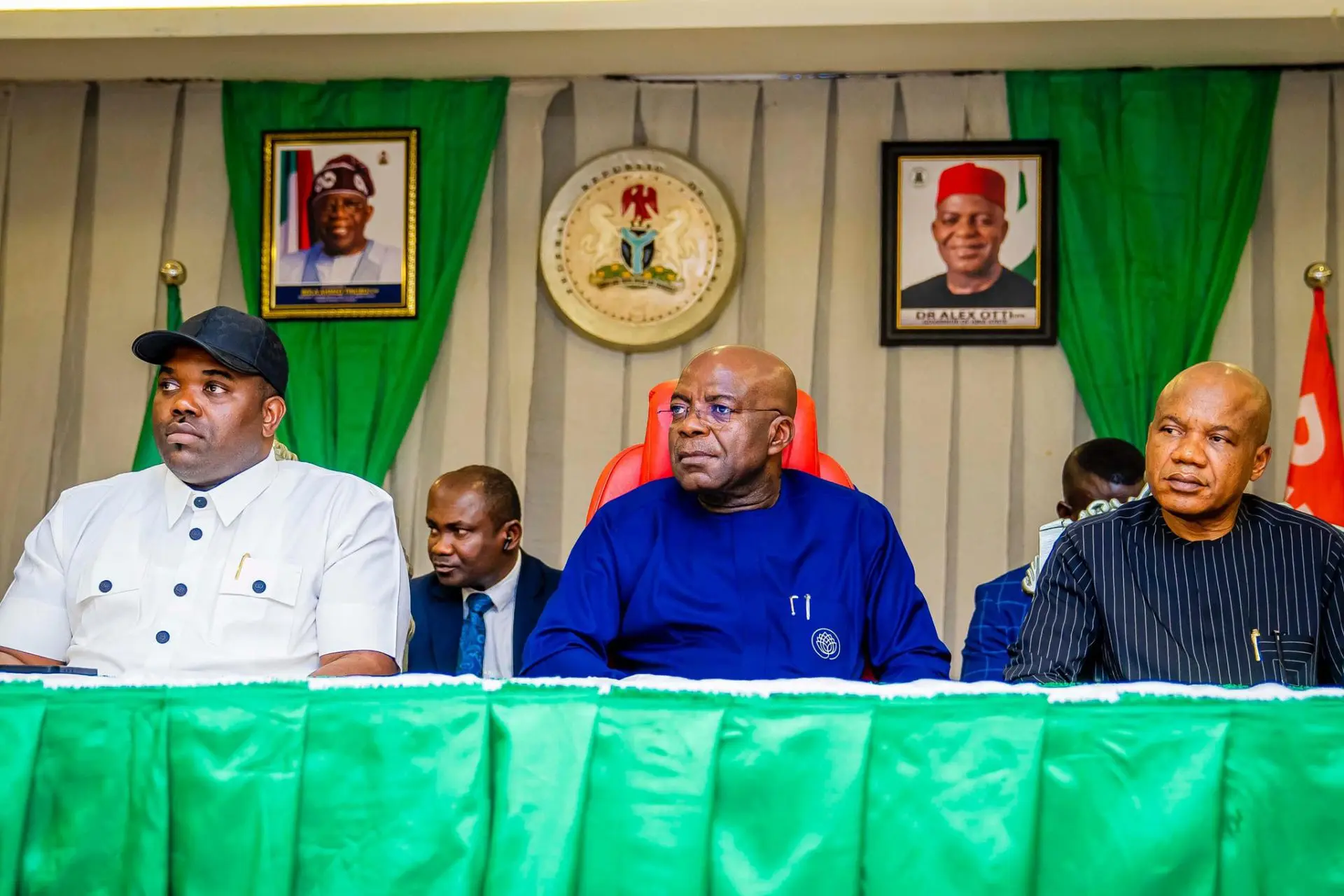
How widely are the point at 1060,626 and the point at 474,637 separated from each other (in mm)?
1837

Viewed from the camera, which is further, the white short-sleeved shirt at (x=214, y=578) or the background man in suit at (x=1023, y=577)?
the background man in suit at (x=1023, y=577)

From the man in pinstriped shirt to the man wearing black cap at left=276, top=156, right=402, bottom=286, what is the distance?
3.17 meters

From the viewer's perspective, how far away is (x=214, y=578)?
231 centimetres

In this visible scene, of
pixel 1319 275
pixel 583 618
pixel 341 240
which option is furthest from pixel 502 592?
pixel 1319 275

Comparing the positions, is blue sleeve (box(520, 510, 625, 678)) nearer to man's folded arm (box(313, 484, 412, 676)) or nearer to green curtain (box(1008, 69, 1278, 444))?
man's folded arm (box(313, 484, 412, 676))

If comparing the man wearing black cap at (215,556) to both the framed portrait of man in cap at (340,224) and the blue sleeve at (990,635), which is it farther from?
the framed portrait of man in cap at (340,224)

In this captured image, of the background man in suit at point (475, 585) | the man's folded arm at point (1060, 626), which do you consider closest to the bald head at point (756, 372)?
the man's folded arm at point (1060, 626)

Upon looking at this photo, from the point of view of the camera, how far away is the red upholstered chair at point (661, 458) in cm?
282

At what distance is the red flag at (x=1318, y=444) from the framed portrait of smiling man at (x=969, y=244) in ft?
2.73

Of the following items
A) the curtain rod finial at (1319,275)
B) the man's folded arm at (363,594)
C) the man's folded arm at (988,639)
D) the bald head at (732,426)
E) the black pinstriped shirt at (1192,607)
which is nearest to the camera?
the black pinstriped shirt at (1192,607)

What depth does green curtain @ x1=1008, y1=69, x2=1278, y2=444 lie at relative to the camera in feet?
14.4

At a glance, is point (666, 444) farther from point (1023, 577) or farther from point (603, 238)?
point (603, 238)

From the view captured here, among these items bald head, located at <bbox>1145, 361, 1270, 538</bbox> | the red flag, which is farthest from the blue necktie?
the red flag

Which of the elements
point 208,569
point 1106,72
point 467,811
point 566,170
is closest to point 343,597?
A: point 208,569
